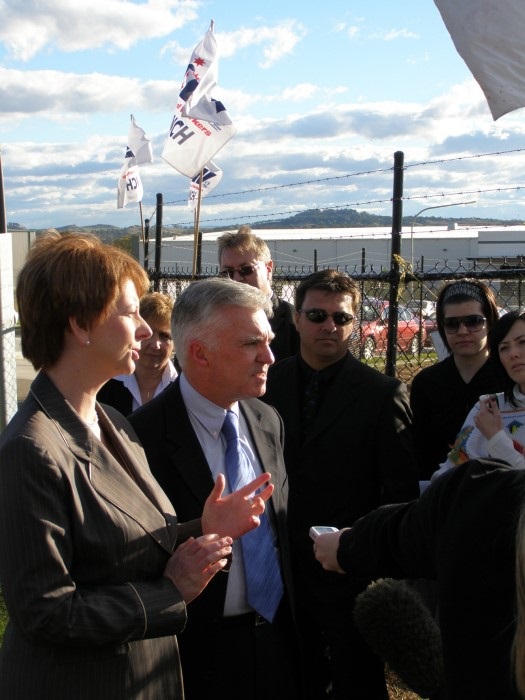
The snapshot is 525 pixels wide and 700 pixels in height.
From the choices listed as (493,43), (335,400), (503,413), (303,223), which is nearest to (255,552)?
(335,400)

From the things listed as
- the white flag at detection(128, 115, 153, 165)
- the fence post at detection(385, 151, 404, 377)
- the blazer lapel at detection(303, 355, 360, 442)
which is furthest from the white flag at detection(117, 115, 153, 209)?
the blazer lapel at detection(303, 355, 360, 442)

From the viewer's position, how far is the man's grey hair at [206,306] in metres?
2.57

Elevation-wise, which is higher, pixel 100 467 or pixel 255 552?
Result: pixel 100 467

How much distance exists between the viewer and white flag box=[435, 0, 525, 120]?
2787 mm

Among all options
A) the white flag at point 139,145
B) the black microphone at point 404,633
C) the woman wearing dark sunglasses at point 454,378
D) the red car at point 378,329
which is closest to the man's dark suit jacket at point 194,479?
the black microphone at point 404,633

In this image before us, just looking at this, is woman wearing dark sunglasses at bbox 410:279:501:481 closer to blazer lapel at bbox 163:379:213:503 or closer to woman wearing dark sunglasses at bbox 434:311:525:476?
woman wearing dark sunglasses at bbox 434:311:525:476

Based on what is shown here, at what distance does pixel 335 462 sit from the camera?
3307 millimetres

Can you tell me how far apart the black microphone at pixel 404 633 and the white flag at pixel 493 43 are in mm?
1847

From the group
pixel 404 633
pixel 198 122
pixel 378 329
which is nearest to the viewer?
pixel 404 633

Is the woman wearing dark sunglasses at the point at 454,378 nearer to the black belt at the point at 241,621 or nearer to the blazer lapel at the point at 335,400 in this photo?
the blazer lapel at the point at 335,400

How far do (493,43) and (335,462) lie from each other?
177 cm

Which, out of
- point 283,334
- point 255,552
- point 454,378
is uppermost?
point 283,334

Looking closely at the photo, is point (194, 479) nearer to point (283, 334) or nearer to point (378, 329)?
point (283, 334)

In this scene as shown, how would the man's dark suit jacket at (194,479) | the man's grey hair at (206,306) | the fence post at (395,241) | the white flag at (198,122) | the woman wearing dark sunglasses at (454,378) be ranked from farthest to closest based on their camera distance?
the white flag at (198,122) < the fence post at (395,241) < the woman wearing dark sunglasses at (454,378) < the man's grey hair at (206,306) < the man's dark suit jacket at (194,479)
